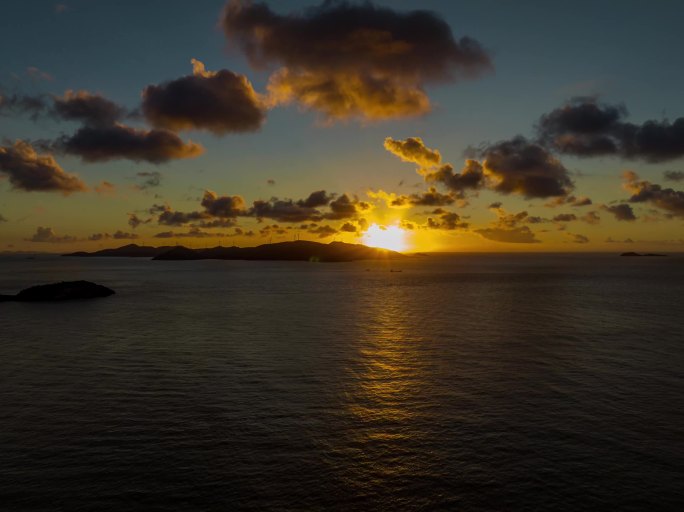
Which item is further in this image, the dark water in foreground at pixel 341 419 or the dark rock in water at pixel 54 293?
the dark rock in water at pixel 54 293

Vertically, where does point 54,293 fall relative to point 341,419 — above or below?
above

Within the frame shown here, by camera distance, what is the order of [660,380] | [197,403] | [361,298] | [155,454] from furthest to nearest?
[361,298], [660,380], [197,403], [155,454]

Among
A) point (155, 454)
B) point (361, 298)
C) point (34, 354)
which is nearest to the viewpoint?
point (155, 454)

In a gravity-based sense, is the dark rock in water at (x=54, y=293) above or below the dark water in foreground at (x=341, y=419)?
above

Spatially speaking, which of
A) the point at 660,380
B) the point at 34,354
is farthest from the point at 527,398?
→ the point at 34,354

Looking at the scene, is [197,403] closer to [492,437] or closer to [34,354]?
[492,437]

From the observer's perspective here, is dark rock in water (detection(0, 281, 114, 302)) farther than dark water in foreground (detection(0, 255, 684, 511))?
Yes

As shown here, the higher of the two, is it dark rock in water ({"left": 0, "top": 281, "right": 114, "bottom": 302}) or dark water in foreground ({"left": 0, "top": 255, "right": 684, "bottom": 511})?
dark rock in water ({"left": 0, "top": 281, "right": 114, "bottom": 302})

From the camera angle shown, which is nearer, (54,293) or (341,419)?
(341,419)
